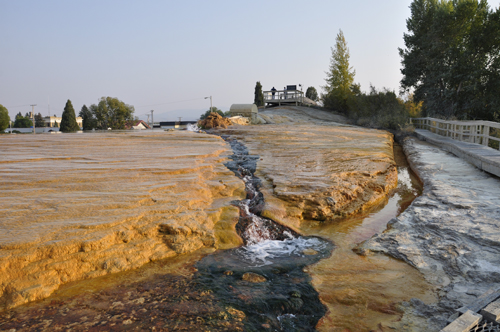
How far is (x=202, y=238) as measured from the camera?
351 centimetres

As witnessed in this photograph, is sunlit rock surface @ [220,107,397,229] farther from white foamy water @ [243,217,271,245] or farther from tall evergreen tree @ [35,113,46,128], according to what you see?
tall evergreen tree @ [35,113,46,128]

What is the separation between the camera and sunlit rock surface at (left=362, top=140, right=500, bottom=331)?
272cm

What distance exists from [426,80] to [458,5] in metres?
4.58

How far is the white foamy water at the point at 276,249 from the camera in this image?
11.2 ft

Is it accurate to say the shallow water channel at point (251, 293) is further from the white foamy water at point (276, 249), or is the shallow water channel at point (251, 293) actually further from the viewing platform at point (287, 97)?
the viewing platform at point (287, 97)

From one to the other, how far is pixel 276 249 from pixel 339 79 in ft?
Answer: 93.2

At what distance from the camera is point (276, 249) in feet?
12.1

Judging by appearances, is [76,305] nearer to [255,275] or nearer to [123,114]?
[255,275]

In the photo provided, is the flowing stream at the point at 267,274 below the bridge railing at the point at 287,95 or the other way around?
below

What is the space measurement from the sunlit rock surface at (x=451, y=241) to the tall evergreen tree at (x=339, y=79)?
24.1 m

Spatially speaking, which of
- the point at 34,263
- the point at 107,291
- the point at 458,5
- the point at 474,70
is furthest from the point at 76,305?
the point at 458,5

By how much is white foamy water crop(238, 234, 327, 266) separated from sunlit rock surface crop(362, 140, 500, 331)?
58 cm

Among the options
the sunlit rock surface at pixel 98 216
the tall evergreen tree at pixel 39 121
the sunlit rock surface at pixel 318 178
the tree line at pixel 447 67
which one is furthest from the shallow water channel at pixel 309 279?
the tall evergreen tree at pixel 39 121

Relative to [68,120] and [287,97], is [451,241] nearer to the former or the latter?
[287,97]
